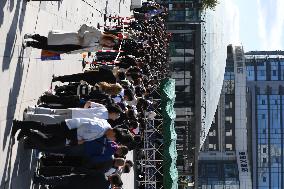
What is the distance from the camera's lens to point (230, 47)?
8575 cm

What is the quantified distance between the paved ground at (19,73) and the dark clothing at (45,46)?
224 millimetres

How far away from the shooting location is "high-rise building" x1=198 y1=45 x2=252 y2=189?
3482 inches

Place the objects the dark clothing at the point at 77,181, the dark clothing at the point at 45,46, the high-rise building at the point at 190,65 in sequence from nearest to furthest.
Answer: the dark clothing at the point at 77,181 → the dark clothing at the point at 45,46 → the high-rise building at the point at 190,65

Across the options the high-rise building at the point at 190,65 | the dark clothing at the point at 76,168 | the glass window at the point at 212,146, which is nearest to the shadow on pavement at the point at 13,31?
the dark clothing at the point at 76,168

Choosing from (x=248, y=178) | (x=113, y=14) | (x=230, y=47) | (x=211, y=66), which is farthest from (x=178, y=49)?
(x=248, y=178)

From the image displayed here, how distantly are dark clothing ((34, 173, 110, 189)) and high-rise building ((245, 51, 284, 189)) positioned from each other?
87.4 metres

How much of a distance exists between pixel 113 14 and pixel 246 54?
255ft

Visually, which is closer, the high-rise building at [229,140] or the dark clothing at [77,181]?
the dark clothing at [77,181]

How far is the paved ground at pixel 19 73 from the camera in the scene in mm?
9578

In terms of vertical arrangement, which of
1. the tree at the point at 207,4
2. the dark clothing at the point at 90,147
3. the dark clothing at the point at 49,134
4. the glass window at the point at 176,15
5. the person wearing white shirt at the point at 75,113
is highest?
the tree at the point at 207,4

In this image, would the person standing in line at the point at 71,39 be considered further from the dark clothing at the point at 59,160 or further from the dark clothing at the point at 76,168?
the dark clothing at the point at 76,168

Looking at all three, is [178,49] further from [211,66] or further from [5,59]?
[5,59]

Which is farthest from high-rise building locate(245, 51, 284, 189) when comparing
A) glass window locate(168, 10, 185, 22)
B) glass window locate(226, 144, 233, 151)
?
glass window locate(168, 10, 185, 22)

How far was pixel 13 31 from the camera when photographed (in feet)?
34.4
